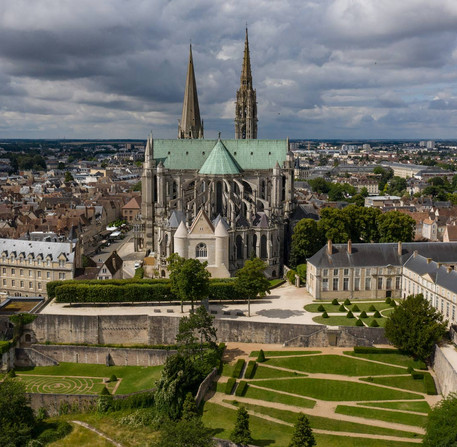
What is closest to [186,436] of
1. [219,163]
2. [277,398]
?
[277,398]

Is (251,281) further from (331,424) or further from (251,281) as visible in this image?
(331,424)

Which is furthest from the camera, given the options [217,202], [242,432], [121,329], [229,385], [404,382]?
[217,202]

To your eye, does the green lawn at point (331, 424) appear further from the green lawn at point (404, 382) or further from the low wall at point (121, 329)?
the low wall at point (121, 329)

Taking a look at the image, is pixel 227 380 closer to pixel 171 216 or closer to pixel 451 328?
pixel 451 328

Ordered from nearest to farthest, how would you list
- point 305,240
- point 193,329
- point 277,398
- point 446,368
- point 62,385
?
point 446,368 < point 277,398 < point 193,329 < point 62,385 < point 305,240

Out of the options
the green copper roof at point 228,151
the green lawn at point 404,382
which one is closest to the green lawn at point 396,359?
Result: the green lawn at point 404,382

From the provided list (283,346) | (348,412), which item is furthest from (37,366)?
(348,412)
